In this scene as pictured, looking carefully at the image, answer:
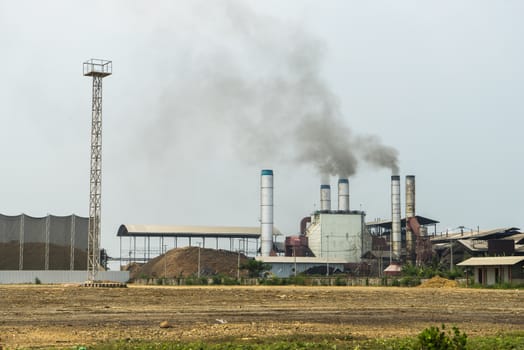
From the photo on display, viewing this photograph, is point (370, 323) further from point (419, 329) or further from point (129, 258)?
point (129, 258)

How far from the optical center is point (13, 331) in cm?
2525

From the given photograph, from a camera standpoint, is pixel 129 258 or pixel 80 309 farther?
pixel 129 258

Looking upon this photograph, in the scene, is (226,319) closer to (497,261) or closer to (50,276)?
(497,261)

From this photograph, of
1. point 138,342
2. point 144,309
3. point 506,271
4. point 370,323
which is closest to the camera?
point 138,342

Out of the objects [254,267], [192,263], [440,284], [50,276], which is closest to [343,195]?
[254,267]

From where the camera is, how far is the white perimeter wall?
295 ft

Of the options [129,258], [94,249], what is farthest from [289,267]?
[94,249]

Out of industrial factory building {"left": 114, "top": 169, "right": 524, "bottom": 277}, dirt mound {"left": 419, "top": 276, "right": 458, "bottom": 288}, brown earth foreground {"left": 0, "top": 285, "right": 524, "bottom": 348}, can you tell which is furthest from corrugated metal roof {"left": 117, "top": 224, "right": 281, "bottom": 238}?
brown earth foreground {"left": 0, "top": 285, "right": 524, "bottom": 348}

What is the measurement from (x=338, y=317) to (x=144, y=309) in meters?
9.73

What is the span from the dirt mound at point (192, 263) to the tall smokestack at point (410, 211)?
2383cm

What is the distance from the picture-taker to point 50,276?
9156 cm

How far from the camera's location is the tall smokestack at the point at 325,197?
126894 mm

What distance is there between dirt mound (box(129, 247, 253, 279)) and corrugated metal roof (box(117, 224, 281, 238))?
3133 millimetres

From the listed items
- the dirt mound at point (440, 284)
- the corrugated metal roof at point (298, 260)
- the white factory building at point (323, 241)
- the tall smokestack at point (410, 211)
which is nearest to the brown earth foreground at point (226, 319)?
the dirt mound at point (440, 284)
